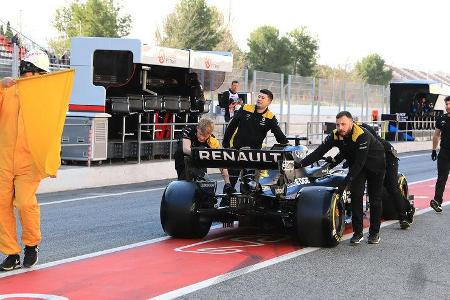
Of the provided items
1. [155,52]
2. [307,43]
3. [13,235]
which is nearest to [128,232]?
[13,235]

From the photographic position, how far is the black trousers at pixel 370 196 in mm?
9934

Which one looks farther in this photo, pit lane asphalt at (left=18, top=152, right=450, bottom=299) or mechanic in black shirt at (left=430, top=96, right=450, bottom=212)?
mechanic in black shirt at (left=430, top=96, right=450, bottom=212)

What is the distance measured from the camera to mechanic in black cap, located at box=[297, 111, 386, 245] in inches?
385

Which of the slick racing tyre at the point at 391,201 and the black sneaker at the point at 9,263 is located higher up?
the slick racing tyre at the point at 391,201

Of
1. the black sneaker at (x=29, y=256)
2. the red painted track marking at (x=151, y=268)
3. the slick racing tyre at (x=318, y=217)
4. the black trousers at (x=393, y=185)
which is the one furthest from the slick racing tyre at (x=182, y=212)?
the black trousers at (x=393, y=185)

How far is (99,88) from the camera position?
1758 cm

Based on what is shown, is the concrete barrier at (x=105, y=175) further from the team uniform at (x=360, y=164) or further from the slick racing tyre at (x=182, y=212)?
the team uniform at (x=360, y=164)

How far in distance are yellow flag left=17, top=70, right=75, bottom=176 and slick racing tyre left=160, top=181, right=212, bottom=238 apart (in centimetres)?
230

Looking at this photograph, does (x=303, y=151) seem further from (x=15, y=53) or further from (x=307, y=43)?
(x=307, y=43)

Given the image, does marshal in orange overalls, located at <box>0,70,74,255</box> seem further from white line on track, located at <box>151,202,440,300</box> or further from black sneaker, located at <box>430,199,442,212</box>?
black sneaker, located at <box>430,199,442,212</box>

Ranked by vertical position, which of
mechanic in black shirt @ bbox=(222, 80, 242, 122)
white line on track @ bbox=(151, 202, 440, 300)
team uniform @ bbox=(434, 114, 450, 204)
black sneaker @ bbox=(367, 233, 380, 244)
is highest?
mechanic in black shirt @ bbox=(222, 80, 242, 122)

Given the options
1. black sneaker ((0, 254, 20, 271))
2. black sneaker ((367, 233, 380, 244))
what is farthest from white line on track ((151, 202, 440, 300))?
black sneaker ((0, 254, 20, 271))

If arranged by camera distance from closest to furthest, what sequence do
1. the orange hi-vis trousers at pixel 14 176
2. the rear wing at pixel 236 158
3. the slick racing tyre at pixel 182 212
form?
the orange hi-vis trousers at pixel 14 176, the rear wing at pixel 236 158, the slick racing tyre at pixel 182 212

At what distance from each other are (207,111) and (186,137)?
11.0 meters
